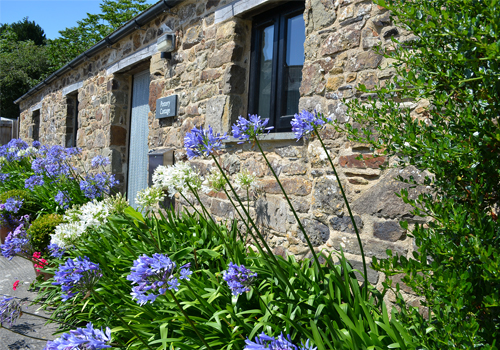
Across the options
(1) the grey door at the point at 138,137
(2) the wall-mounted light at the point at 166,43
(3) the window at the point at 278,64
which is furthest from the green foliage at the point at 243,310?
(1) the grey door at the point at 138,137

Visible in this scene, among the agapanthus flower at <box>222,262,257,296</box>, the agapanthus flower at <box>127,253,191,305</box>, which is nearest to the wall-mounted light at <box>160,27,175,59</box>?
the agapanthus flower at <box>222,262,257,296</box>

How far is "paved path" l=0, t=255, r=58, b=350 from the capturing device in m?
2.89

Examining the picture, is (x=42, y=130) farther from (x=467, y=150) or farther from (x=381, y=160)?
(x=467, y=150)

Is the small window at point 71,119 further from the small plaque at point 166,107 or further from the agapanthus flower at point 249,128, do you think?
the agapanthus flower at point 249,128

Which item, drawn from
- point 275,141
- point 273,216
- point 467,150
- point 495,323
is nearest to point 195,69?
point 275,141

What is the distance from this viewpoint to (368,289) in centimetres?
244

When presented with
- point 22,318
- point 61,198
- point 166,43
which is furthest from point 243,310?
point 166,43

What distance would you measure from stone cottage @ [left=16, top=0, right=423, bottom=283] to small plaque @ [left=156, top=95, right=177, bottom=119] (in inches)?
0.6

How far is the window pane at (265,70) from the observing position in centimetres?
409

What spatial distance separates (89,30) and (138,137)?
1964cm

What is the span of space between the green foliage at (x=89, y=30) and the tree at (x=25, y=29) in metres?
7.56

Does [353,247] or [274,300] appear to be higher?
[353,247]

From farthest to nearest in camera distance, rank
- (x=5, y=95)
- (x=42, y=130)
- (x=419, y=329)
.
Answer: (x=5, y=95) → (x=42, y=130) → (x=419, y=329)

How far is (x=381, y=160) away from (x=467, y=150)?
1265 millimetres
